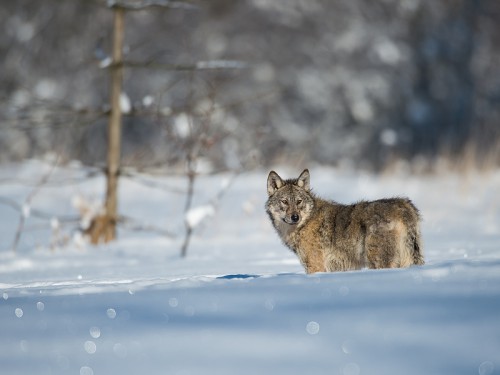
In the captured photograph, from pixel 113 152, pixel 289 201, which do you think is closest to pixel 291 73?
pixel 113 152

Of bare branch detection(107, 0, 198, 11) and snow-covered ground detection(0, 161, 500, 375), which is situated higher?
bare branch detection(107, 0, 198, 11)

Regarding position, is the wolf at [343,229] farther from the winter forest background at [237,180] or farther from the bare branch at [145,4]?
the bare branch at [145,4]

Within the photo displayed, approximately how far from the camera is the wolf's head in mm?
5352

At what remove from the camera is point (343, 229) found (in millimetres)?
4996

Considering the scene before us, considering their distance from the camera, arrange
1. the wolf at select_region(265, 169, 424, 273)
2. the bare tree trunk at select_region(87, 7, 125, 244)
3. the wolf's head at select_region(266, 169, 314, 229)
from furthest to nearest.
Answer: the bare tree trunk at select_region(87, 7, 125, 244)
the wolf's head at select_region(266, 169, 314, 229)
the wolf at select_region(265, 169, 424, 273)

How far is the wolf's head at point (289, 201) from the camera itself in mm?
5352

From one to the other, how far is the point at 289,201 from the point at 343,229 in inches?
25.5

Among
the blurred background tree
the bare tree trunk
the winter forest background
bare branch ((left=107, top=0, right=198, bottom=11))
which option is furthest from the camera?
the blurred background tree

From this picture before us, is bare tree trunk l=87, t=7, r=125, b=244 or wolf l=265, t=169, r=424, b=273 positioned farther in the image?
bare tree trunk l=87, t=7, r=125, b=244

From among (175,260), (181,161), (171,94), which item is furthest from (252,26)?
(175,260)

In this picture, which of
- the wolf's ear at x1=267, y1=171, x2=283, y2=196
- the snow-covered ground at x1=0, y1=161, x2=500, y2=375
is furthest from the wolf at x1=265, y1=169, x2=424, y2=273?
the snow-covered ground at x1=0, y1=161, x2=500, y2=375

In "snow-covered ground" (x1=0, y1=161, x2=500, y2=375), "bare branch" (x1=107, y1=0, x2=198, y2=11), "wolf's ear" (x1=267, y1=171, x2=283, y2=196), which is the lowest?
"snow-covered ground" (x1=0, y1=161, x2=500, y2=375)


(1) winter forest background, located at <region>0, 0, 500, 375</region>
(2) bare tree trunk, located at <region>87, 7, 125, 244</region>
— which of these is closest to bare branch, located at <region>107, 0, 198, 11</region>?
(1) winter forest background, located at <region>0, 0, 500, 375</region>

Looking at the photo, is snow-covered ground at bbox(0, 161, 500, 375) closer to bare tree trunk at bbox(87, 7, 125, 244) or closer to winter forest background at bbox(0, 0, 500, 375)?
winter forest background at bbox(0, 0, 500, 375)
